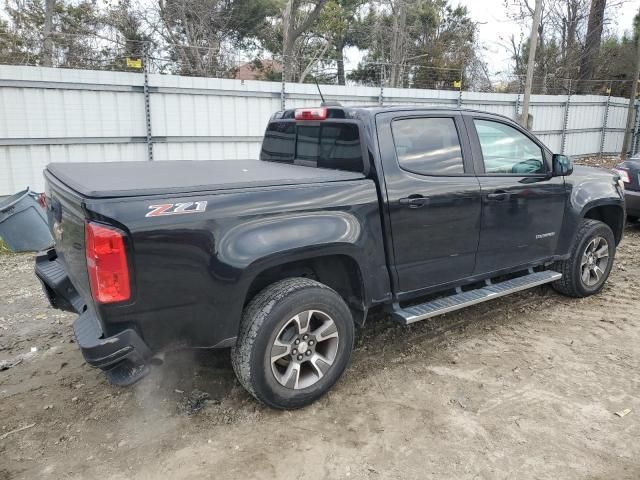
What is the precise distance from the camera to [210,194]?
2.71 metres

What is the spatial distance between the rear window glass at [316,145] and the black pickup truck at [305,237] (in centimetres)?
2

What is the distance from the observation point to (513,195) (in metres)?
4.08

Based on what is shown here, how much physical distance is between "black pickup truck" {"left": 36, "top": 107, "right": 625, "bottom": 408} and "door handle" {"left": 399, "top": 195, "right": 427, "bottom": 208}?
11mm

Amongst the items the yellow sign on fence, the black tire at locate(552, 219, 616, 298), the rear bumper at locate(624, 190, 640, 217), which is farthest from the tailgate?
the rear bumper at locate(624, 190, 640, 217)

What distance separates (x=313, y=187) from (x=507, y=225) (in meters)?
1.88

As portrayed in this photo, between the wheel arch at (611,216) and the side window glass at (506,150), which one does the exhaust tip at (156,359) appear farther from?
the wheel arch at (611,216)

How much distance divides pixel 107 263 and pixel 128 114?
23.5 ft

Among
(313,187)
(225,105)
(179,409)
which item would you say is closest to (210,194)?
(313,187)

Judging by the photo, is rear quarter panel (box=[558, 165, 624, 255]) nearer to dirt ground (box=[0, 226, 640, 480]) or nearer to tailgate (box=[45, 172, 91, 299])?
dirt ground (box=[0, 226, 640, 480])

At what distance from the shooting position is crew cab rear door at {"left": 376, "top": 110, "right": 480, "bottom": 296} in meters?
3.45

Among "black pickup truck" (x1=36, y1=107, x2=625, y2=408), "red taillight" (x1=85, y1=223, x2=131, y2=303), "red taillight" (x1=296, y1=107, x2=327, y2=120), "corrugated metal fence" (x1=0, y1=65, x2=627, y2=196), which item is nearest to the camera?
"red taillight" (x1=85, y1=223, x2=131, y2=303)

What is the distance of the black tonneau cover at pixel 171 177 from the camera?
8.54 feet

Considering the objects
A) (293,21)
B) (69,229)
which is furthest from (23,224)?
(293,21)

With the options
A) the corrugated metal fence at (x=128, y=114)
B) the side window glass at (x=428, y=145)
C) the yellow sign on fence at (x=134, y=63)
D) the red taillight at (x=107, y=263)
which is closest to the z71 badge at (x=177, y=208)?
the red taillight at (x=107, y=263)
